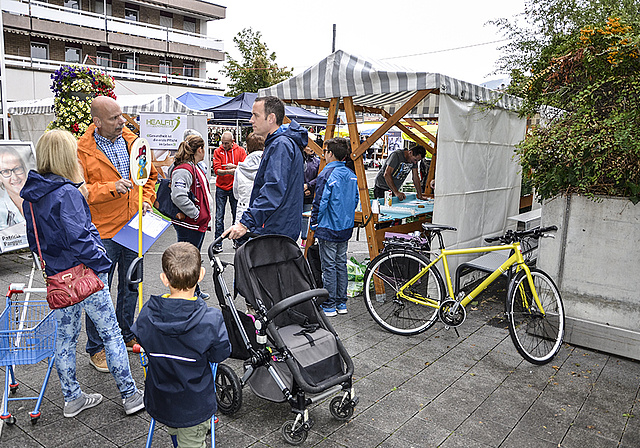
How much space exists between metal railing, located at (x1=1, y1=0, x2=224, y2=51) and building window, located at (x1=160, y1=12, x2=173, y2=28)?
5.28 feet

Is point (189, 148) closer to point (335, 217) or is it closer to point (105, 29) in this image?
point (335, 217)

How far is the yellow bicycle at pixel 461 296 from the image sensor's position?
4395 millimetres

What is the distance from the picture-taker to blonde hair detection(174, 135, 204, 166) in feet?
17.0

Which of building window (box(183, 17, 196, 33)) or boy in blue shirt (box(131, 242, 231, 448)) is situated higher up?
building window (box(183, 17, 196, 33))

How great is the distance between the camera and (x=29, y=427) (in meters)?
3.13

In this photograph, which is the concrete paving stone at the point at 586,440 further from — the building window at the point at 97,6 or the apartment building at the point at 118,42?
the building window at the point at 97,6

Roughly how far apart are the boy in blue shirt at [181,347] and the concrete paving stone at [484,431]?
1717mm

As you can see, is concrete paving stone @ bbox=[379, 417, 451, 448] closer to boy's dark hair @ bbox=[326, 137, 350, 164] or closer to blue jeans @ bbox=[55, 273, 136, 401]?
blue jeans @ bbox=[55, 273, 136, 401]

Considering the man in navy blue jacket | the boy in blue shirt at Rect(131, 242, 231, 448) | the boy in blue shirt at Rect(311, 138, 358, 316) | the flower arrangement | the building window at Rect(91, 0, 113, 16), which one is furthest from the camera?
the building window at Rect(91, 0, 113, 16)

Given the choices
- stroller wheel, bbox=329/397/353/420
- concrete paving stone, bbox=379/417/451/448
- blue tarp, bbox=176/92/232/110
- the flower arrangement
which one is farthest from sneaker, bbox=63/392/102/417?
blue tarp, bbox=176/92/232/110

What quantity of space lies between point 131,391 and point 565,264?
3.98 metres

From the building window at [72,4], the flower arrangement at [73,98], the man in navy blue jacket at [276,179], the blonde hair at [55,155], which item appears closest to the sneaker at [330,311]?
the man in navy blue jacket at [276,179]

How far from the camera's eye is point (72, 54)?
3359 cm

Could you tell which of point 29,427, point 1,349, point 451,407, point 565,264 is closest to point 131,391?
point 29,427
